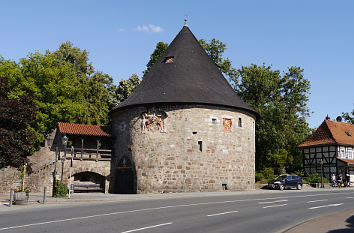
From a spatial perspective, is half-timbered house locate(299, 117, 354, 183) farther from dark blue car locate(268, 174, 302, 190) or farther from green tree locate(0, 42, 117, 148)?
green tree locate(0, 42, 117, 148)

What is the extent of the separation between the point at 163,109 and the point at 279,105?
20081 millimetres

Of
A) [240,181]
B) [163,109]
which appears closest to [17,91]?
[163,109]

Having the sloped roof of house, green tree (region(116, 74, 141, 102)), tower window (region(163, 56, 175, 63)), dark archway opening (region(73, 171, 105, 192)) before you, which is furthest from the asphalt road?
green tree (region(116, 74, 141, 102))

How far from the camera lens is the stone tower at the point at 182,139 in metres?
27.9

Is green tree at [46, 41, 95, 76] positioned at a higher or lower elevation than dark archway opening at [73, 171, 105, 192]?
higher

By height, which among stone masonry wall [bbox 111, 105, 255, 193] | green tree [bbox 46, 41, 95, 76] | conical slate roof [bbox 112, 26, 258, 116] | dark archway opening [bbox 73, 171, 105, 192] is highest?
green tree [bbox 46, 41, 95, 76]

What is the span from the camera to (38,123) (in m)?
34.8

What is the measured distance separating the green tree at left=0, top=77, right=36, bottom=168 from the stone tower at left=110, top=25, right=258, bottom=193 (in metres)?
7.79

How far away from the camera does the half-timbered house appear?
4288 cm

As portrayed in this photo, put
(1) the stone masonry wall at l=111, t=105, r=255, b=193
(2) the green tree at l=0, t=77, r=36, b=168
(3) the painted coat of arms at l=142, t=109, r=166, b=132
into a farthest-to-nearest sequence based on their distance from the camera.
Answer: (3) the painted coat of arms at l=142, t=109, r=166, b=132, (1) the stone masonry wall at l=111, t=105, r=255, b=193, (2) the green tree at l=0, t=77, r=36, b=168

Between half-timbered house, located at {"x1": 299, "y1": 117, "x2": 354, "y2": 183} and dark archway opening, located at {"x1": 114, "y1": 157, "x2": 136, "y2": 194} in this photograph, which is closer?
dark archway opening, located at {"x1": 114, "y1": 157, "x2": 136, "y2": 194}

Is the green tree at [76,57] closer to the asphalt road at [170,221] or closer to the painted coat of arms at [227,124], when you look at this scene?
the painted coat of arms at [227,124]

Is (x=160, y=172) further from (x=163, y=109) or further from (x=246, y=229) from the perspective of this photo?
(x=246, y=229)

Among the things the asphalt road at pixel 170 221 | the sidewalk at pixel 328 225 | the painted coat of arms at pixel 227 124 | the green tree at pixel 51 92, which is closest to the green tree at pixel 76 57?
the green tree at pixel 51 92
